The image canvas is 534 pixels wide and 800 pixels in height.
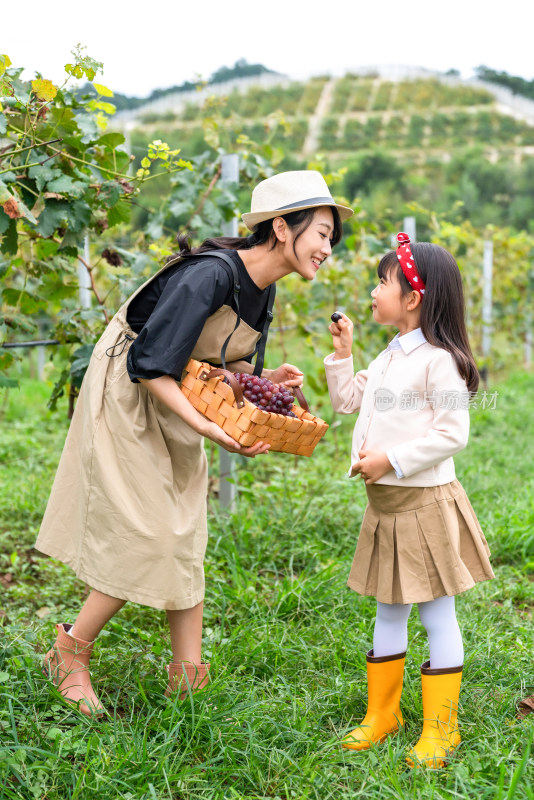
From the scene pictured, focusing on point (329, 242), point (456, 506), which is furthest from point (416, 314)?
point (456, 506)

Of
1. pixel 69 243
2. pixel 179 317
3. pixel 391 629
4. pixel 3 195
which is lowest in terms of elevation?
pixel 391 629

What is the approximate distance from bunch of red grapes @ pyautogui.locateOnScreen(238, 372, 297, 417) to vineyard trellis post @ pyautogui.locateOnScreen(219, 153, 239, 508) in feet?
4.77

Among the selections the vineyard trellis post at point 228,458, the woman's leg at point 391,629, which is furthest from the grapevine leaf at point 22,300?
the woman's leg at point 391,629

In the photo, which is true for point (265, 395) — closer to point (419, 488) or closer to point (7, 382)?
point (419, 488)

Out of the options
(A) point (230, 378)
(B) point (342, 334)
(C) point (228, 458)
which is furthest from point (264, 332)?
(C) point (228, 458)

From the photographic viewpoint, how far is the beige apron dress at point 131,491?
6.25 feet

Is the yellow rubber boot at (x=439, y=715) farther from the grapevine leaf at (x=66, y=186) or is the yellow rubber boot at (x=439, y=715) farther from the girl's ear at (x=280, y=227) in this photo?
the grapevine leaf at (x=66, y=186)

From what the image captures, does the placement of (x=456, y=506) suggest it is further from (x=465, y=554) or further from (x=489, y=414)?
(x=489, y=414)

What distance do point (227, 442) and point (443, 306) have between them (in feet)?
2.00

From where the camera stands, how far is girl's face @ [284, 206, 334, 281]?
6.31ft

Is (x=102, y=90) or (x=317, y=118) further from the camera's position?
(x=317, y=118)

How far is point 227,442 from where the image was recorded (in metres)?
1.79

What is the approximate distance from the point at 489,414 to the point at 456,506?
13.5 feet

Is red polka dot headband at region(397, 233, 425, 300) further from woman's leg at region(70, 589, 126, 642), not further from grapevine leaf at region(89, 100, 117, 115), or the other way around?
grapevine leaf at region(89, 100, 117, 115)
